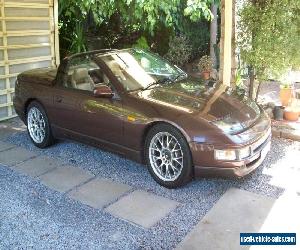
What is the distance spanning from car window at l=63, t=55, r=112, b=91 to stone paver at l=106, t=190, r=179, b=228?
1.31 meters

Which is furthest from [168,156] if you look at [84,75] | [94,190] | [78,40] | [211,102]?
[78,40]

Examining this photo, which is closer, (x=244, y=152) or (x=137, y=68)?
(x=244, y=152)

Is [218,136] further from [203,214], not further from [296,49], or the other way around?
[296,49]

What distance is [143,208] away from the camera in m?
3.45

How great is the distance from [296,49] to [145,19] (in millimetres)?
4289

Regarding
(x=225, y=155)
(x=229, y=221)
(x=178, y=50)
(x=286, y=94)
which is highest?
(x=178, y=50)

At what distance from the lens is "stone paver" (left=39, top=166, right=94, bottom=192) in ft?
13.0

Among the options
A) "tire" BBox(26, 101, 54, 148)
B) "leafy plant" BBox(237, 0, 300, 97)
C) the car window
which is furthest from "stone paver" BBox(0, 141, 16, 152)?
"leafy plant" BBox(237, 0, 300, 97)

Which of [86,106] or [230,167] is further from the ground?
[86,106]

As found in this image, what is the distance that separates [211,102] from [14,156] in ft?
8.70

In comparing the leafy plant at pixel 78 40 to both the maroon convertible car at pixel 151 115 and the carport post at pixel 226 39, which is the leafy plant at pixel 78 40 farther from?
the carport post at pixel 226 39

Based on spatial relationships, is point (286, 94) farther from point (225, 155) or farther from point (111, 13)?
point (111, 13)

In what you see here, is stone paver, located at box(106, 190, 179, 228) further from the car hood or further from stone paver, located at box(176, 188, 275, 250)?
the car hood

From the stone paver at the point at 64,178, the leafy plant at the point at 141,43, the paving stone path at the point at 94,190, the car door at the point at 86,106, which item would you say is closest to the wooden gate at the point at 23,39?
the paving stone path at the point at 94,190
